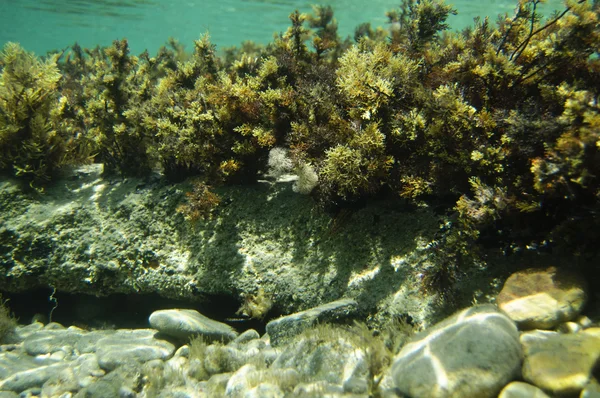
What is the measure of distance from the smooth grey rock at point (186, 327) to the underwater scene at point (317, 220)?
0.02 meters

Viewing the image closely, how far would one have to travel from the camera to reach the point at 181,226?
4.69m

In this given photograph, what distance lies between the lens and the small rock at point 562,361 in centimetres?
209

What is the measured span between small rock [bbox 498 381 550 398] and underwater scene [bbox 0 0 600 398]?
0.4 inches

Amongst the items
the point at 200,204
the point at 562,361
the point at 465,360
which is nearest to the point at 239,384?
the point at 465,360

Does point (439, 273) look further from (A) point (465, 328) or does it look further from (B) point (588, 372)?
(B) point (588, 372)

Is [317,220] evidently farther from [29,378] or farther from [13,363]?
[13,363]

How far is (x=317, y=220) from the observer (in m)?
4.16

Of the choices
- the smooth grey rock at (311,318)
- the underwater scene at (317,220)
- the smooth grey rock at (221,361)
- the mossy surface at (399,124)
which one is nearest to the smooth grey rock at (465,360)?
the underwater scene at (317,220)

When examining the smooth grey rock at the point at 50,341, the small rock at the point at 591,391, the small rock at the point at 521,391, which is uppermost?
the smooth grey rock at the point at 50,341

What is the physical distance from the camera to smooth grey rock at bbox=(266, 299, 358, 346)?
11.3 ft

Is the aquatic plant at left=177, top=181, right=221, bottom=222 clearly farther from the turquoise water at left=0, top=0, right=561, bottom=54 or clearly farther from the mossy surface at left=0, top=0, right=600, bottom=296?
the turquoise water at left=0, top=0, right=561, bottom=54

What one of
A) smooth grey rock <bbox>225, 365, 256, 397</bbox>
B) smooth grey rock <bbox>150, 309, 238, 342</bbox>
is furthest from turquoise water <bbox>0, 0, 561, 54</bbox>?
smooth grey rock <bbox>225, 365, 256, 397</bbox>

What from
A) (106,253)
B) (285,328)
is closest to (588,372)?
(285,328)

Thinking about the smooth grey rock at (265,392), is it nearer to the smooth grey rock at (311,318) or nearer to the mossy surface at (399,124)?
the smooth grey rock at (311,318)
